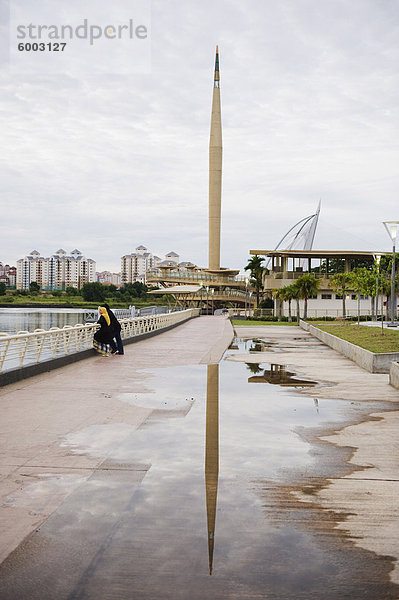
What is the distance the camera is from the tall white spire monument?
371 ft

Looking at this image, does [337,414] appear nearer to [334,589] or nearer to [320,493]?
[320,493]

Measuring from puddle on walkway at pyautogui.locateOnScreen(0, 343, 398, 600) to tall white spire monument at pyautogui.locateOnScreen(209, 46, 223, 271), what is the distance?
10890cm

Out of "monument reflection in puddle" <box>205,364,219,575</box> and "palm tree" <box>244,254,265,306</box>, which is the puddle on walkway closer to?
"monument reflection in puddle" <box>205,364,219,575</box>

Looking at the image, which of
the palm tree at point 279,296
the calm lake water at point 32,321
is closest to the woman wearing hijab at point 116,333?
the calm lake water at point 32,321

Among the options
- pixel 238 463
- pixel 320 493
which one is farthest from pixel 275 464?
pixel 320 493

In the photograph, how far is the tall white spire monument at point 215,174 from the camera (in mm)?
112938

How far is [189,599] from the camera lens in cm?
349

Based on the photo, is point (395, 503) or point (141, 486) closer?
point (395, 503)

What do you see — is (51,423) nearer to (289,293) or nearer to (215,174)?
(289,293)

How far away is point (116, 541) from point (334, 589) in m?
1.56

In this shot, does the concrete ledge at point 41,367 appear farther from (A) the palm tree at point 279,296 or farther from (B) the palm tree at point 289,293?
(A) the palm tree at point 279,296

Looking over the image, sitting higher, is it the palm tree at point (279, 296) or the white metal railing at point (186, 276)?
the white metal railing at point (186, 276)

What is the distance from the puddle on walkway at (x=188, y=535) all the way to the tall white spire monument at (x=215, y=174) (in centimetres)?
10890

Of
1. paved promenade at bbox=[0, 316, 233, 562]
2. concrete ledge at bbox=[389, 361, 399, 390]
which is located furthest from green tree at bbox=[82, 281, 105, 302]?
concrete ledge at bbox=[389, 361, 399, 390]
